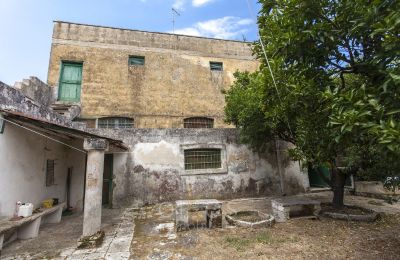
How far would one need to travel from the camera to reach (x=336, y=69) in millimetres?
4098

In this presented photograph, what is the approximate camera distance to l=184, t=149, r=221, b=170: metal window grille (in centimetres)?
992

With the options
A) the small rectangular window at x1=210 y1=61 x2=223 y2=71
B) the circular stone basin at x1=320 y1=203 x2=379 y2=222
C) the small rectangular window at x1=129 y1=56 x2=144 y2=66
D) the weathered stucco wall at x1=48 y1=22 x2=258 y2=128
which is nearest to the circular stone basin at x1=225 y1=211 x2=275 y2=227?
the circular stone basin at x1=320 y1=203 x2=379 y2=222

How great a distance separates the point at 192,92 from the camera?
1431 centimetres

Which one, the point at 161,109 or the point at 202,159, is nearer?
the point at 202,159

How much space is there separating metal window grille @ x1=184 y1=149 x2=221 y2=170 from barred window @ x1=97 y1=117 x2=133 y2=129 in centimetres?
476

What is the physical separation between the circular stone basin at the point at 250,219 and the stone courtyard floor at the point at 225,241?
0.18m

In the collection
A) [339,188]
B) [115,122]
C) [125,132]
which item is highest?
[115,122]

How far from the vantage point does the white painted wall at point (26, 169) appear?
18.2 feet

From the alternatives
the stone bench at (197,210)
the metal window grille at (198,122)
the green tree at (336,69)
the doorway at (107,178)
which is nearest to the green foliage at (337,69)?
the green tree at (336,69)

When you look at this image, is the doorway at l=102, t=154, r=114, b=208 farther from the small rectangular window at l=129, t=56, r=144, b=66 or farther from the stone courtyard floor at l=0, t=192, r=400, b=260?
the small rectangular window at l=129, t=56, r=144, b=66

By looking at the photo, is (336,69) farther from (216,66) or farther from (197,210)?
(216,66)

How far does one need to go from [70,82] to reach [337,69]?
1262 centimetres

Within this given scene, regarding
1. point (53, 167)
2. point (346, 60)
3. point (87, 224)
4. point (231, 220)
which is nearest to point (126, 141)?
point (53, 167)

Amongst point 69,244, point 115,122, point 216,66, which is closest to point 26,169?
point 69,244
